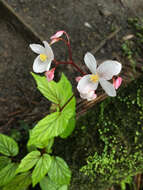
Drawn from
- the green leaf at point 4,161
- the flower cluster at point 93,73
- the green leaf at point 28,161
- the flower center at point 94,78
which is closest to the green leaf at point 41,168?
the green leaf at point 28,161

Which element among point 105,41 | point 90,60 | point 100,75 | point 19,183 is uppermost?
point 90,60

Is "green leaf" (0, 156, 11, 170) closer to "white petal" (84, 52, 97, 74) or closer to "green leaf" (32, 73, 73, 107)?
"green leaf" (32, 73, 73, 107)

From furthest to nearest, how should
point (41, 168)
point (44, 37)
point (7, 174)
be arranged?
point (44, 37) → point (7, 174) → point (41, 168)

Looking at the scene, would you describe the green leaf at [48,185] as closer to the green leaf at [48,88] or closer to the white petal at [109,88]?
the green leaf at [48,88]

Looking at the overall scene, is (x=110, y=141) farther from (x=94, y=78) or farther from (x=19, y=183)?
(x=19, y=183)

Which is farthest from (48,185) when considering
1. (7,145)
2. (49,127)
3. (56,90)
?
(56,90)

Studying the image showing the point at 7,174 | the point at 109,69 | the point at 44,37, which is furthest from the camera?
the point at 44,37

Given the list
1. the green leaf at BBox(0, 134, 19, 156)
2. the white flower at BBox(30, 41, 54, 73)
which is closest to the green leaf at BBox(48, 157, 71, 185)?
the green leaf at BBox(0, 134, 19, 156)
